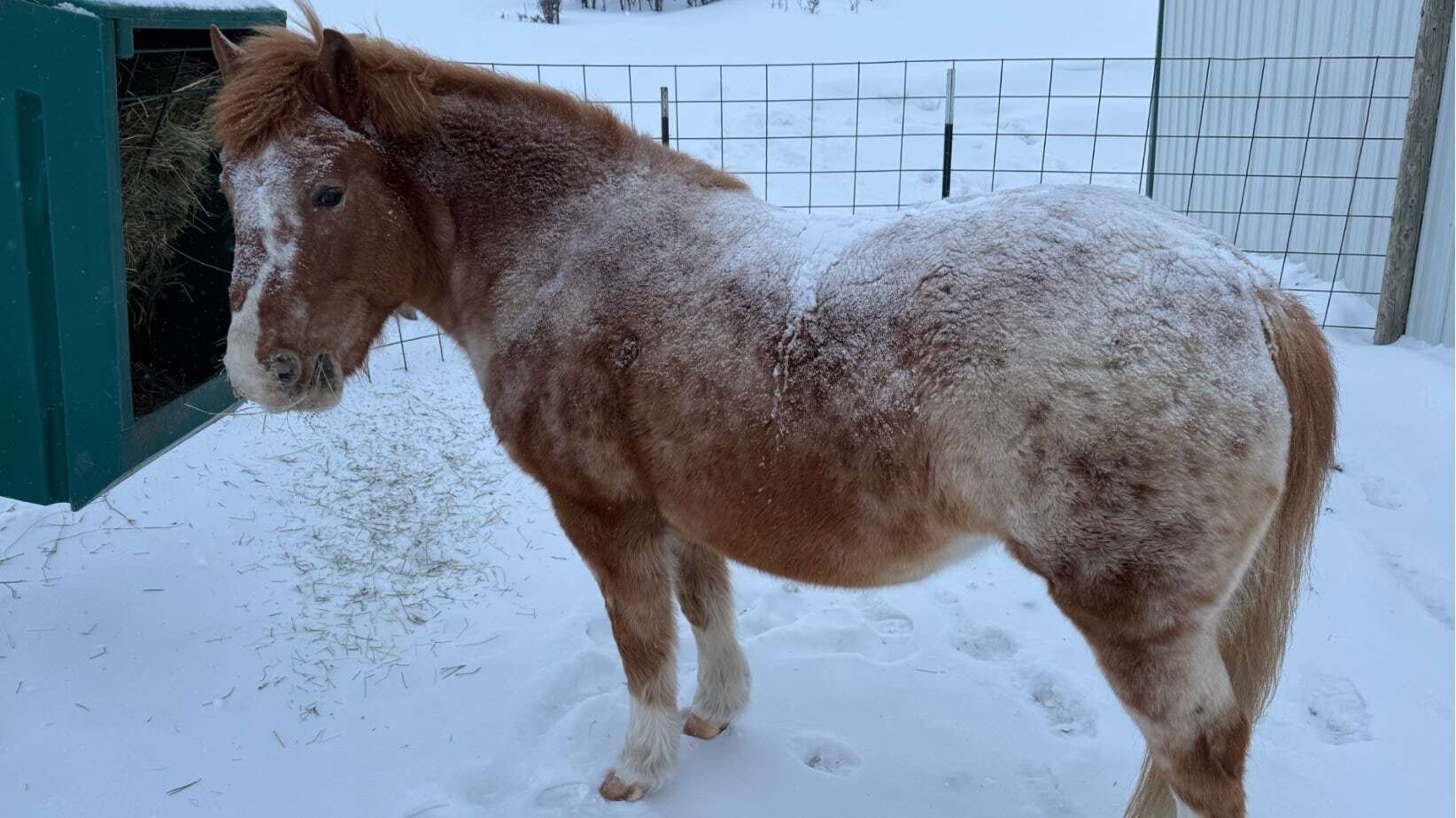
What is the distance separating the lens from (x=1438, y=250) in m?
5.24

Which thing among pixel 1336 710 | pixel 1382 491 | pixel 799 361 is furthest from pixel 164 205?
pixel 1382 491

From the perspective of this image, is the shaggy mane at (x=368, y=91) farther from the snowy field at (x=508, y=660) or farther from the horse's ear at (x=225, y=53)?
the snowy field at (x=508, y=660)

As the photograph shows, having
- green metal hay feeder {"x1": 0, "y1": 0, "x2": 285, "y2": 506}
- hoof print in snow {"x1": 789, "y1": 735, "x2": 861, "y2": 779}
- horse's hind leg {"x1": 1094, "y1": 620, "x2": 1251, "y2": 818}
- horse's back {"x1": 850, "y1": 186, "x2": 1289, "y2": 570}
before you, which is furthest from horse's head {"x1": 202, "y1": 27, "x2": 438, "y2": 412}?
horse's hind leg {"x1": 1094, "y1": 620, "x2": 1251, "y2": 818}

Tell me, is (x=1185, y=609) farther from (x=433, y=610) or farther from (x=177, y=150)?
(x=177, y=150)

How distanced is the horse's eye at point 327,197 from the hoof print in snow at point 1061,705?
8.40ft

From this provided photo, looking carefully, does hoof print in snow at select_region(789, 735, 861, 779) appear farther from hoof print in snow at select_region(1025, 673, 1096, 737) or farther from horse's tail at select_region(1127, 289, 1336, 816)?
horse's tail at select_region(1127, 289, 1336, 816)

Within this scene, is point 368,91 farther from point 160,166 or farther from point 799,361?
point 160,166

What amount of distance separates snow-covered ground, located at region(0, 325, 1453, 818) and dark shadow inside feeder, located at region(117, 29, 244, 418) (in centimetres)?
59

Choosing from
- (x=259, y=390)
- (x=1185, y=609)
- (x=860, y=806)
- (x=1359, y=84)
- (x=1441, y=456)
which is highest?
(x=1359, y=84)

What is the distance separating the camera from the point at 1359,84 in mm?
5879

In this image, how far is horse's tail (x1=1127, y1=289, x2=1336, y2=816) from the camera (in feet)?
6.22

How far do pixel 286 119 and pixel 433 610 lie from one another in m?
1.95

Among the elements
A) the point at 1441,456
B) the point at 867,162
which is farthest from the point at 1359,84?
the point at 867,162

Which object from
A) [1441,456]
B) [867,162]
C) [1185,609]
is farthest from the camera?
[867,162]
